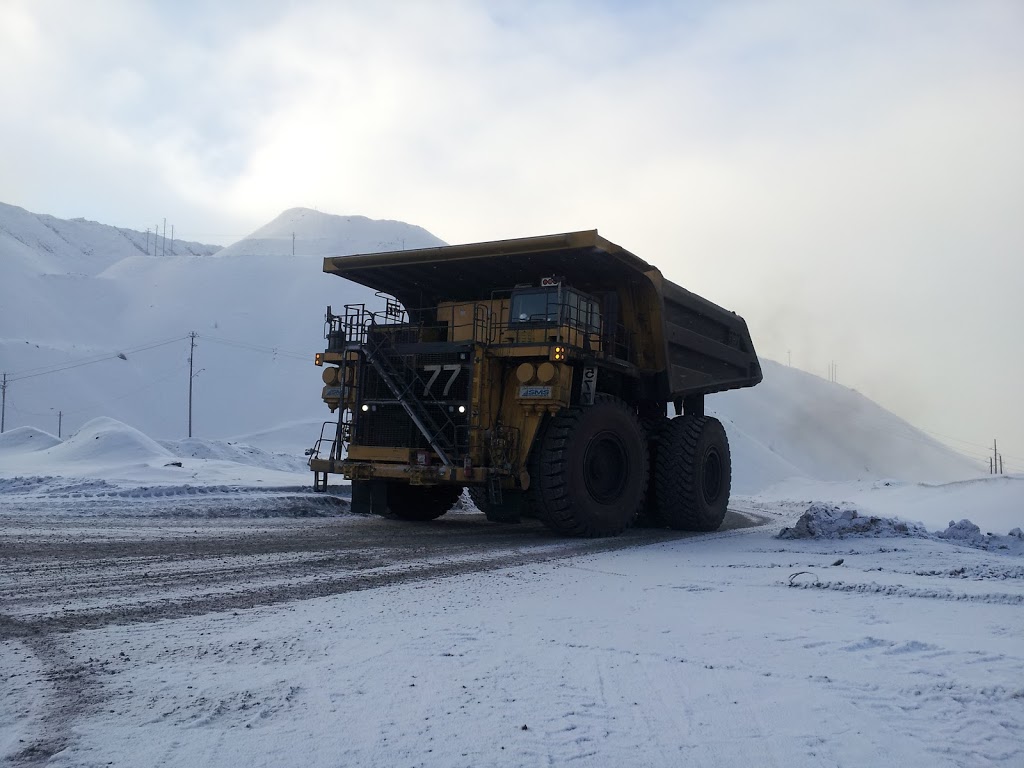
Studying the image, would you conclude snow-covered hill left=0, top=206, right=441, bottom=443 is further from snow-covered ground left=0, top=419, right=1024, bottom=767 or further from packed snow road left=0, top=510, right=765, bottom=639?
snow-covered ground left=0, top=419, right=1024, bottom=767

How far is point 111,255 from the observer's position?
132m

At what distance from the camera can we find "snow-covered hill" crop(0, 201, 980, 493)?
6681 cm

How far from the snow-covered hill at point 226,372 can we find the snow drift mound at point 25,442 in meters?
26.6

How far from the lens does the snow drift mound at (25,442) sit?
81.7ft

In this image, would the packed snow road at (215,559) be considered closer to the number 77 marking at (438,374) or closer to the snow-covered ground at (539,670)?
the snow-covered ground at (539,670)

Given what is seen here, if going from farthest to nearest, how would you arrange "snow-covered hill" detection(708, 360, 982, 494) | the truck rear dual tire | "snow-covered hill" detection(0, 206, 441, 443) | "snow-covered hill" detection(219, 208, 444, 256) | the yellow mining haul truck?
"snow-covered hill" detection(219, 208, 444, 256), "snow-covered hill" detection(708, 360, 982, 494), "snow-covered hill" detection(0, 206, 441, 443), the yellow mining haul truck, the truck rear dual tire

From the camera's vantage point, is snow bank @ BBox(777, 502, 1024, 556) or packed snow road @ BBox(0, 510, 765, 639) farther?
snow bank @ BBox(777, 502, 1024, 556)

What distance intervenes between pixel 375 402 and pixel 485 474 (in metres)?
2.02

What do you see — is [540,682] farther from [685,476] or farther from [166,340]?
[166,340]

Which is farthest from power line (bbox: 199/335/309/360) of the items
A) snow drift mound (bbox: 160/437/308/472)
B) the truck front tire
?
the truck front tire

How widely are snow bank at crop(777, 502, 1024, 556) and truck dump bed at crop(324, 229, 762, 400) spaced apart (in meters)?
2.87

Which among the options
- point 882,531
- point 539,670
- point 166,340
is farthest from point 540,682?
point 166,340

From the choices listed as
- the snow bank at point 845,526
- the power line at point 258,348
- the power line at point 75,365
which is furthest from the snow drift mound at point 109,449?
the power line at point 258,348

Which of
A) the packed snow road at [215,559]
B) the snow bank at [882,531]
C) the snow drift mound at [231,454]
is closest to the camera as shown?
the packed snow road at [215,559]
